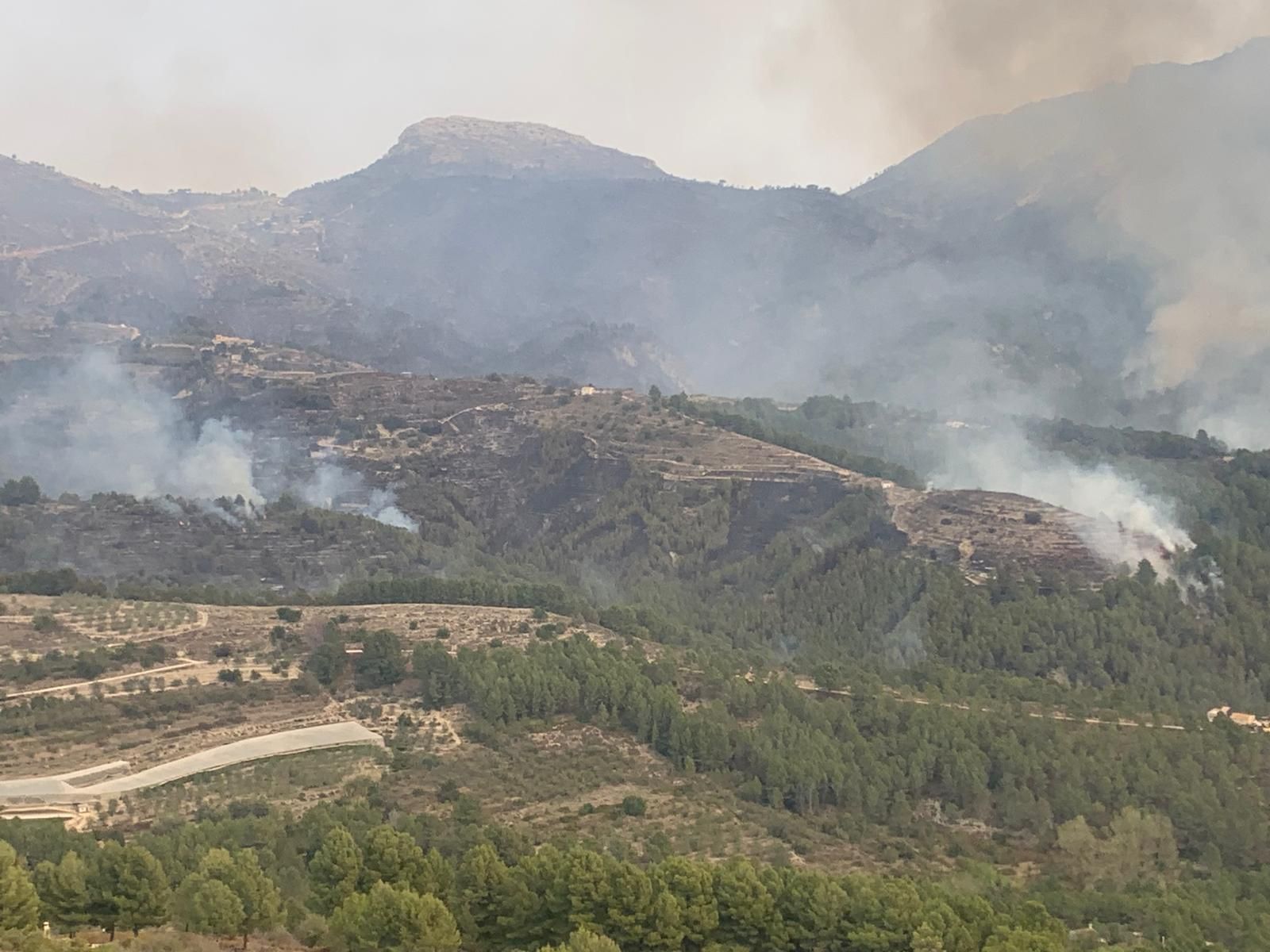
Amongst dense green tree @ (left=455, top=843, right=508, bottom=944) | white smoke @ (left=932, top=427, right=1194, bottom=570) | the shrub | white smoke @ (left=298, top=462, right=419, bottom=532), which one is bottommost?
the shrub

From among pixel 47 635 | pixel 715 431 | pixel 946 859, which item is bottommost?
pixel 946 859

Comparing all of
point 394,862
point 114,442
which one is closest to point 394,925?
point 394,862

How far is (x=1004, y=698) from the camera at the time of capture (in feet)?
263

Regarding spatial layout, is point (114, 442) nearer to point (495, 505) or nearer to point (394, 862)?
point (495, 505)

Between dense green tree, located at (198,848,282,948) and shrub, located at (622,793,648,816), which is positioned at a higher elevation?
dense green tree, located at (198,848,282,948)

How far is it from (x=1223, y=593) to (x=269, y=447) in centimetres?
8858

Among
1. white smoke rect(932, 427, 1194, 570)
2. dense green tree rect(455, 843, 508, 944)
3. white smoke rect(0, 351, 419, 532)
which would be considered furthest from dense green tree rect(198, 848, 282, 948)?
white smoke rect(0, 351, 419, 532)

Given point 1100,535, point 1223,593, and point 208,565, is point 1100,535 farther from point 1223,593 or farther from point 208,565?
point 208,565

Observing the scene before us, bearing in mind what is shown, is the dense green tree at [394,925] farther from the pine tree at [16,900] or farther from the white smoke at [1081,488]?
the white smoke at [1081,488]

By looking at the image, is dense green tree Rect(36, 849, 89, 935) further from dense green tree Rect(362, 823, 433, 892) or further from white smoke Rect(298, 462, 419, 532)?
white smoke Rect(298, 462, 419, 532)

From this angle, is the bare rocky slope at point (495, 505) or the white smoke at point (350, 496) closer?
the bare rocky slope at point (495, 505)

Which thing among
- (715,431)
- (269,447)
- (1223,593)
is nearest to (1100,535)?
(1223,593)

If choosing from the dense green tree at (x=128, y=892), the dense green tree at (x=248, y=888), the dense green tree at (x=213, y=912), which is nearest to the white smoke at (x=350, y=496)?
the dense green tree at (x=248, y=888)

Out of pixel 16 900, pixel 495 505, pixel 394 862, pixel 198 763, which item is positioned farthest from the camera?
pixel 495 505
